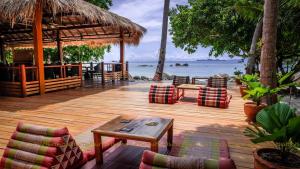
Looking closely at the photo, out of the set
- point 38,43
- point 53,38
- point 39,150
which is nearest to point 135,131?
point 39,150

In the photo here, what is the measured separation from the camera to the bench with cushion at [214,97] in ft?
19.4

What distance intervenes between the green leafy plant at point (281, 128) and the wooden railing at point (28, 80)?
7416 millimetres

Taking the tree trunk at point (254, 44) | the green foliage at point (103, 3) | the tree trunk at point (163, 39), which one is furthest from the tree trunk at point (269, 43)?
the green foliage at point (103, 3)

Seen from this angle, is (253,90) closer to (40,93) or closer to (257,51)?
(257,51)

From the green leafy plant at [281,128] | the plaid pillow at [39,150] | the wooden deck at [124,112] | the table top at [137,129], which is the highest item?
the green leafy plant at [281,128]

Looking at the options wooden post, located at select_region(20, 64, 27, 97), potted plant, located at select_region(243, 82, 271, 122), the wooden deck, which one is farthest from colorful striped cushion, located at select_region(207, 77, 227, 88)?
wooden post, located at select_region(20, 64, 27, 97)

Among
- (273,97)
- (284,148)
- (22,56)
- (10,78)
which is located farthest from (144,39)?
(284,148)

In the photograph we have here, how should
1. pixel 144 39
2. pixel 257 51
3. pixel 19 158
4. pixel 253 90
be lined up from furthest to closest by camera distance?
pixel 144 39 → pixel 257 51 → pixel 253 90 → pixel 19 158

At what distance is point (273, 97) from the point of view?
4816 millimetres

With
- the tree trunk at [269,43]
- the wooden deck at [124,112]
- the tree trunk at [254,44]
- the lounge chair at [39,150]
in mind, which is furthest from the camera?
the tree trunk at [254,44]

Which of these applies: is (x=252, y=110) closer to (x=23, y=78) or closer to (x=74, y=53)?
(x=23, y=78)

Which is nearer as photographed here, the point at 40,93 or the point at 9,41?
the point at 40,93

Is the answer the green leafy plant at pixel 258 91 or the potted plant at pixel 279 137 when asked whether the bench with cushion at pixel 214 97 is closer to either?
the green leafy plant at pixel 258 91

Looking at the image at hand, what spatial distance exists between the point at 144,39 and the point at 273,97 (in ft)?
31.3
